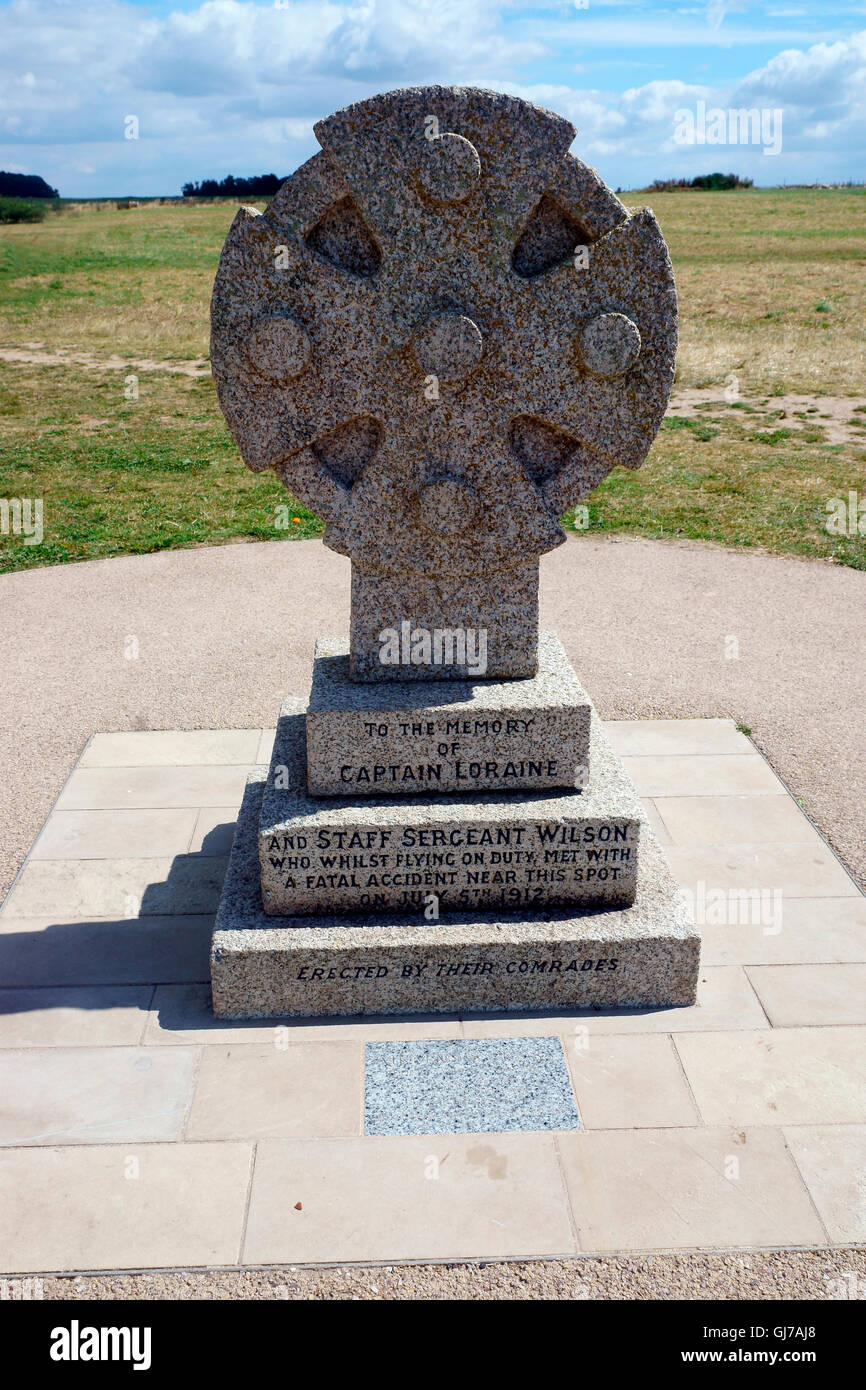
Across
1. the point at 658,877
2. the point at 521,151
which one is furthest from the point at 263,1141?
the point at 521,151

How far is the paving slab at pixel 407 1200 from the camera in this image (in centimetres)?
364

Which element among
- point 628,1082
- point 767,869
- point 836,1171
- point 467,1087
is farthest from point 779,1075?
point 767,869

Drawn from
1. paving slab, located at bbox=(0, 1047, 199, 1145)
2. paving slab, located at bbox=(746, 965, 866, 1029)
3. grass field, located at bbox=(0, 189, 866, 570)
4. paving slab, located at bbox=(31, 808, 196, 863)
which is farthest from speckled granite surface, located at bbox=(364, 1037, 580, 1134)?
grass field, located at bbox=(0, 189, 866, 570)

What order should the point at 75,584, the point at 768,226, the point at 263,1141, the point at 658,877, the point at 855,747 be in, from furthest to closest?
the point at 768,226 < the point at 75,584 < the point at 855,747 < the point at 658,877 < the point at 263,1141

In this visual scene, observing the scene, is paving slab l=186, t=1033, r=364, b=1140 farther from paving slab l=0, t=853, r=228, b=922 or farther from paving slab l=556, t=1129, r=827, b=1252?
paving slab l=0, t=853, r=228, b=922

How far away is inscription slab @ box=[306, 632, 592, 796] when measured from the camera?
4746mm

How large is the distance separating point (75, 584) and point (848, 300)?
68.1 ft

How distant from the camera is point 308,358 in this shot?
436 cm

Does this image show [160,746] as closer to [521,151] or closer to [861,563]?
[521,151]

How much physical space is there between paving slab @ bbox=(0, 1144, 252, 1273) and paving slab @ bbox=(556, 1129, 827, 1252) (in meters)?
1.16

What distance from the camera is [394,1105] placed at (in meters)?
4.21

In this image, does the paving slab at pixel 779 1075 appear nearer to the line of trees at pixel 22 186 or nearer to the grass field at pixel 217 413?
the grass field at pixel 217 413

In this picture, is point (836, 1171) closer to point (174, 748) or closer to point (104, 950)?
point (104, 950)

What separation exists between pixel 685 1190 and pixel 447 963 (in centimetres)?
127
